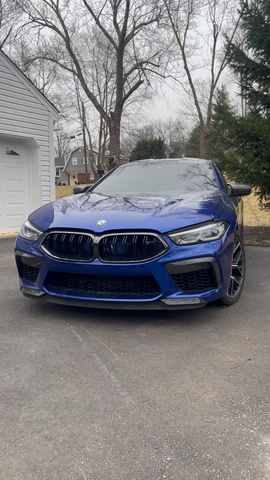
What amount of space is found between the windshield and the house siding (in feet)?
19.4

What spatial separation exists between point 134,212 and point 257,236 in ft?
19.9

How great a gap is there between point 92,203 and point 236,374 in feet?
6.81

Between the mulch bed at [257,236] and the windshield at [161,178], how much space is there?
354cm

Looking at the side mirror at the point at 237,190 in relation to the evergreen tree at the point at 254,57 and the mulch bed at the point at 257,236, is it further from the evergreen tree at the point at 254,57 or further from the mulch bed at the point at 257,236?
the evergreen tree at the point at 254,57

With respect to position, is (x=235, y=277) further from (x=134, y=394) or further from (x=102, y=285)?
(x=134, y=394)

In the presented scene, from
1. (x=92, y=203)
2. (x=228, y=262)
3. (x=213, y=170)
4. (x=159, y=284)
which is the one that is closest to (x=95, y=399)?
(x=159, y=284)

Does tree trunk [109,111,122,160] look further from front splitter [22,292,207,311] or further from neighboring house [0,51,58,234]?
front splitter [22,292,207,311]

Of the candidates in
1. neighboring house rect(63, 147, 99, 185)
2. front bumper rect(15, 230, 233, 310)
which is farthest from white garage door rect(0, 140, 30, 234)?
neighboring house rect(63, 147, 99, 185)

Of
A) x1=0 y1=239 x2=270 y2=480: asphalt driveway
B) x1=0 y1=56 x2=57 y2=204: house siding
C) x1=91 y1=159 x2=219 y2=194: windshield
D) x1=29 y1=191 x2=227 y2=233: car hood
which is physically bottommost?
x1=0 y1=239 x2=270 y2=480: asphalt driveway

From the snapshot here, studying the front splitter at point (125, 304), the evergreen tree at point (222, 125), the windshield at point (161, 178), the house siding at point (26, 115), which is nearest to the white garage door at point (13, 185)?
the house siding at point (26, 115)

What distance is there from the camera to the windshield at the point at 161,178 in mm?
4332

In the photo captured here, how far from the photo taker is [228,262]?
10.8 ft

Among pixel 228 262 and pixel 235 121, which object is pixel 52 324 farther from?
pixel 235 121

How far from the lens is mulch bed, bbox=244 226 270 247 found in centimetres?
802
